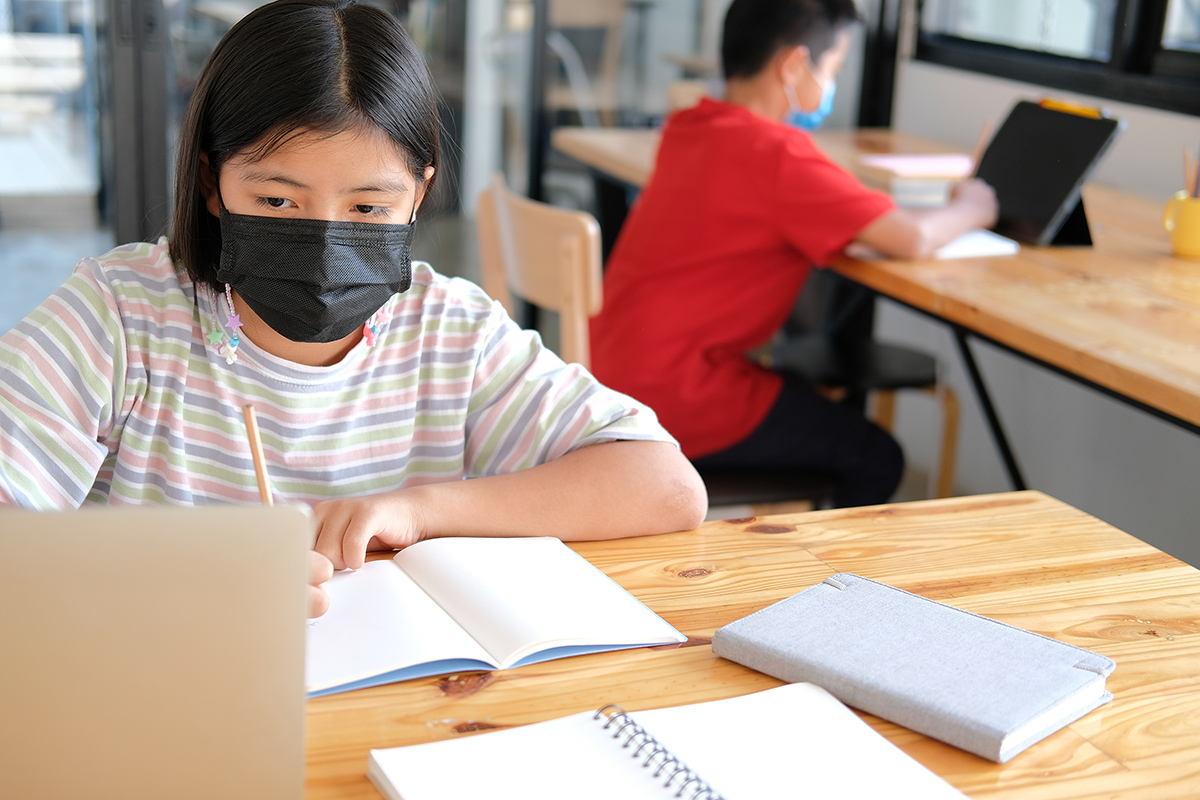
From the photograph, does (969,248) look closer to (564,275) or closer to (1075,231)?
(1075,231)

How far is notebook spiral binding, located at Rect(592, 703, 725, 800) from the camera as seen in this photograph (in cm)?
63

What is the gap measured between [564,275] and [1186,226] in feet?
3.37

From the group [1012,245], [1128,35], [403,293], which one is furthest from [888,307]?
[403,293]

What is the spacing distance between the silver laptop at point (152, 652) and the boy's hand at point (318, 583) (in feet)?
0.63

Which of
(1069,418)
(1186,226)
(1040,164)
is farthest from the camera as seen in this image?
(1069,418)

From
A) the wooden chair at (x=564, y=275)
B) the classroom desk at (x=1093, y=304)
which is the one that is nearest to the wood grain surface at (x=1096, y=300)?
A: the classroom desk at (x=1093, y=304)

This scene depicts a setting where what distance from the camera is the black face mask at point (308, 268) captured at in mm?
997

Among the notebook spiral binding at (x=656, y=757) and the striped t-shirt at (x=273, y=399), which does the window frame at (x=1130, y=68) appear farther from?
the notebook spiral binding at (x=656, y=757)

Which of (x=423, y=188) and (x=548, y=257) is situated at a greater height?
(x=423, y=188)

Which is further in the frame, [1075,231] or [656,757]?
[1075,231]

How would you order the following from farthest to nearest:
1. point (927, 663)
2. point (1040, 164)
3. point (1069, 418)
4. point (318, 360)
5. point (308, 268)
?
point (1069, 418) → point (1040, 164) → point (318, 360) → point (308, 268) → point (927, 663)

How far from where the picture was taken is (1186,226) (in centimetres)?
196

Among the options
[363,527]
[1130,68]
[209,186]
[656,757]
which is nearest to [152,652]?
[656,757]

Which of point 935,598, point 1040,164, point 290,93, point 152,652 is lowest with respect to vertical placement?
point 935,598
